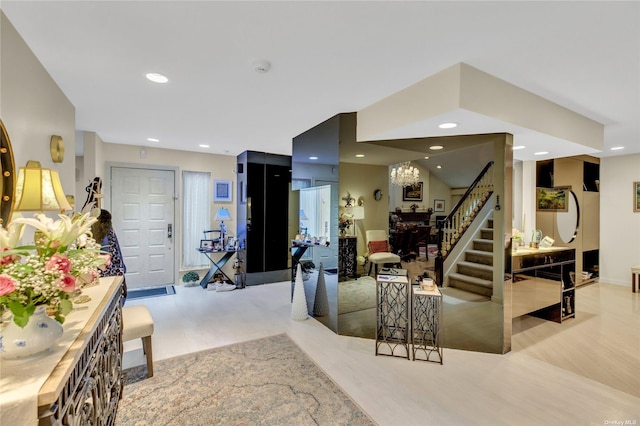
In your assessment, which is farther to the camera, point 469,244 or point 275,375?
point 469,244

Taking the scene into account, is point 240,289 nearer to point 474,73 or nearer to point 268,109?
point 268,109

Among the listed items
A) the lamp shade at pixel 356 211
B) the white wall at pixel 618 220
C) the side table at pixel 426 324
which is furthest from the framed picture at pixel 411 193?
the white wall at pixel 618 220

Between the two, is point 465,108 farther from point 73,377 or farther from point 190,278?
point 190,278

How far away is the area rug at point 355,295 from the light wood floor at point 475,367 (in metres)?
0.36

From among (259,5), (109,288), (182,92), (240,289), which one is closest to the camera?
(259,5)

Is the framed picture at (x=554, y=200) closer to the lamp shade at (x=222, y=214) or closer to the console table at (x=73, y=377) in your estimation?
the lamp shade at (x=222, y=214)

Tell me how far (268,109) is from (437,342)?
3000 mm

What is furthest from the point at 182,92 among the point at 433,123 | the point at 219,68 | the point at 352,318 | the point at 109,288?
the point at 352,318

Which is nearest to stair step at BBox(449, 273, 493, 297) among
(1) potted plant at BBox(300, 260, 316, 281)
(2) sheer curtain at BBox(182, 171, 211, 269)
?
(1) potted plant at BBox(300, 260, 316, 281)

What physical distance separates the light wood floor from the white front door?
967 millimetres

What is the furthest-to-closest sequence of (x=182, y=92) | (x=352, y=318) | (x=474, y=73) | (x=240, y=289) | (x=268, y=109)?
1. (x=240, y=289)
2. (x=352, y=318)
3. (x=268, y=109)
4. (x=182, y=92)
5. (x=474, y=73)

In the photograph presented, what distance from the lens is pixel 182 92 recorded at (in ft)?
8.98

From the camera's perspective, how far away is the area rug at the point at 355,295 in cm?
333

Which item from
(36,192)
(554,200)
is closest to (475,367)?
(36,192)
